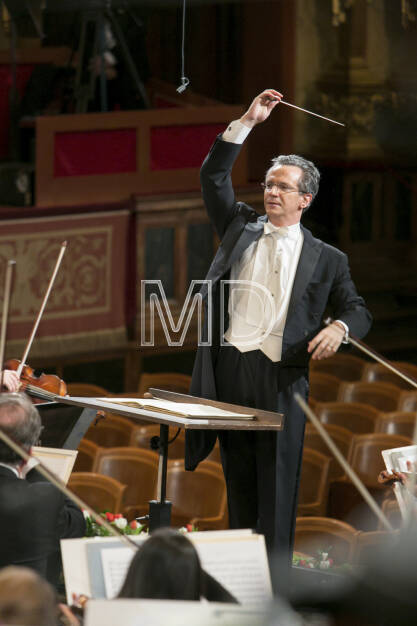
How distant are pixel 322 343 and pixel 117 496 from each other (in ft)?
5.79

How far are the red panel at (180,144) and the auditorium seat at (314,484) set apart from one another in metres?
3.35

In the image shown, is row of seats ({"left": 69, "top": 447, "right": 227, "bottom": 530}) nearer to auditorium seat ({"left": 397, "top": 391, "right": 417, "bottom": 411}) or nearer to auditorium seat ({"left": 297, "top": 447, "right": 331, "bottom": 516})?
auditorium seat ({"left": 297, "top": 447, "right": 331, "bottom": 516})

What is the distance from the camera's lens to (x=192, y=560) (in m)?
2.16

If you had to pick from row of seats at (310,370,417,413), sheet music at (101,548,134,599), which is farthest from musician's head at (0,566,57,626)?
row of seats at (310,370,417,413)

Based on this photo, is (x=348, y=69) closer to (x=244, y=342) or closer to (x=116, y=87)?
(x=116, y=87)

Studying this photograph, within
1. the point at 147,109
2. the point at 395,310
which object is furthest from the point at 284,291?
the point at 395,310

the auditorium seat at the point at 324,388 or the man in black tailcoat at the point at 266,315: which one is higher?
the man in black tailcoat at the point at 266,315

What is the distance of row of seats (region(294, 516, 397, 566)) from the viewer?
13.5ft

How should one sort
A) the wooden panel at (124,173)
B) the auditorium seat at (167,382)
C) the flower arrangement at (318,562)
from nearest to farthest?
1. the flower arrangement at (318,562)
2. the auditorium seat at (167,382)
3. the wooden panel at (124,173)

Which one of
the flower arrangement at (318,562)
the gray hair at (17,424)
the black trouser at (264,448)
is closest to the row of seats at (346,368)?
the flower arrangement at (318,562)

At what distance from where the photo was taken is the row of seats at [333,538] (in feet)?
13.5

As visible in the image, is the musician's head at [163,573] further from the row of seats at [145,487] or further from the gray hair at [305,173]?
the row of seats at [145,487]

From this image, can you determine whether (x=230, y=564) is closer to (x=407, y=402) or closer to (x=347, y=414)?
(x=347, y=414)

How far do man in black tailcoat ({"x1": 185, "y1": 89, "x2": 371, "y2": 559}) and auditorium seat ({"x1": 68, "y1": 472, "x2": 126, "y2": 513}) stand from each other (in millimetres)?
1238
